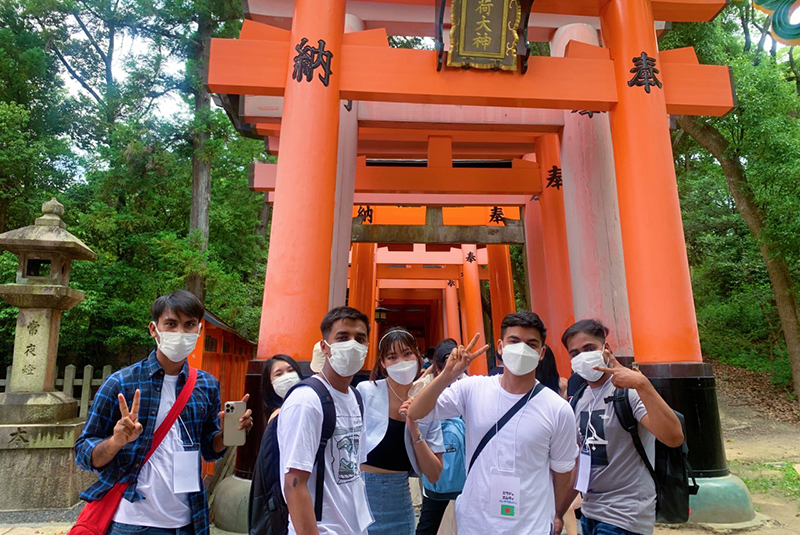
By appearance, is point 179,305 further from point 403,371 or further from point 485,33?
point 485,33

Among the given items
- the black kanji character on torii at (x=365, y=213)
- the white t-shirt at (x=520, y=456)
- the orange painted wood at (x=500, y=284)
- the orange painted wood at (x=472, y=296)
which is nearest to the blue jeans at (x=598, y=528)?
the white t-shirt at (x=520, y=456)

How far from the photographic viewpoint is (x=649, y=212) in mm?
5305

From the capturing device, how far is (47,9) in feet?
47.7

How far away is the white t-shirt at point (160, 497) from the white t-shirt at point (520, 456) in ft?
3.39

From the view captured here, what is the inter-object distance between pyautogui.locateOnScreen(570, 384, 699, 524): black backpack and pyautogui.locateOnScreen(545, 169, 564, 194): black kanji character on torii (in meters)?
6.66

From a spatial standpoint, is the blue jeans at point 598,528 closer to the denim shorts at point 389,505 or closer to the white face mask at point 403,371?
the denim shorts at point 389,505

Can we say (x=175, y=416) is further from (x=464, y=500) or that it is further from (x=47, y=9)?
(x=47, y=9)

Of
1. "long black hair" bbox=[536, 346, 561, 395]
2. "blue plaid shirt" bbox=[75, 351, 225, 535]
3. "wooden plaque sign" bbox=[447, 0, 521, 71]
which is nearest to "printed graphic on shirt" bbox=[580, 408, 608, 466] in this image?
"long black hair" bbox=[536, 346, 561, 395]

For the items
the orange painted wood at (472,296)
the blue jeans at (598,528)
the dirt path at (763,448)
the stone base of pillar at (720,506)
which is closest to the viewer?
the blue jeans at (598,528)

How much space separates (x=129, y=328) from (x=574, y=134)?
35.4 feet

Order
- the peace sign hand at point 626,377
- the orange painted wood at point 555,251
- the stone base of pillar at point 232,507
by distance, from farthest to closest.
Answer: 1. the orange painted wood at point 555,251
2. the stone base of pillar at point 232,507
3. the peace sign hand at point 626,377

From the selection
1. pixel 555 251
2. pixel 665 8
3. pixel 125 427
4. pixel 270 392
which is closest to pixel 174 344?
pixel 125 427

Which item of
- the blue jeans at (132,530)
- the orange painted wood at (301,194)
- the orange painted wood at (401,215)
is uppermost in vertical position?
the orange painted wood at (401,215)

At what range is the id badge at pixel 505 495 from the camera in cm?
204
